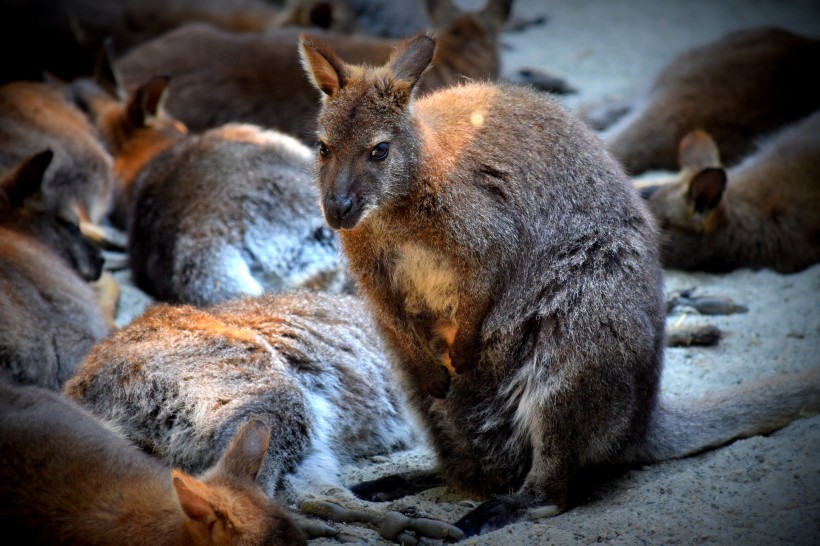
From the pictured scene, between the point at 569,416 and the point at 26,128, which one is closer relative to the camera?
the point at 569,416

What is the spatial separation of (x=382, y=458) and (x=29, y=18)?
24.1 ft

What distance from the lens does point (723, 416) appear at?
4.91 metres

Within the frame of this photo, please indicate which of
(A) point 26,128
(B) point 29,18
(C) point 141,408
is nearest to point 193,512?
(C) point 141,408

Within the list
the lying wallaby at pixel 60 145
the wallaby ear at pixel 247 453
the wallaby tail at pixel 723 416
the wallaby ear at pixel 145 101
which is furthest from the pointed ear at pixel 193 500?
the wallaby ear at pixel 145 101

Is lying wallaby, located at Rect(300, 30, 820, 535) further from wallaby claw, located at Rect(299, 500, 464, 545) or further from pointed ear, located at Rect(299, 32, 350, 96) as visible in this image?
wallaby claw, located at Rect(299, 500, 464, 545)

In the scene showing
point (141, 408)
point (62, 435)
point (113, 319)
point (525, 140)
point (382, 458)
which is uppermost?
point (525, 140)

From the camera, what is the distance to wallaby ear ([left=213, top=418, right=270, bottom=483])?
12.2 ft

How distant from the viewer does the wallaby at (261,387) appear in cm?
464

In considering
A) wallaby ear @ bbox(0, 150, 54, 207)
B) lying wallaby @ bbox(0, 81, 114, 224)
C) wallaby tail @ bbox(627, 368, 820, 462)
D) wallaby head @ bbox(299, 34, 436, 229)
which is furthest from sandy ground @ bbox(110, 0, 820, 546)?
wallaby head @ bbox(299, 34, 436, 229)

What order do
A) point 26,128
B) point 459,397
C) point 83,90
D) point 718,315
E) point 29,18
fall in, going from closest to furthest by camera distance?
point 459,397
point 718,315
point 26,128
point 83,90
point 29,18

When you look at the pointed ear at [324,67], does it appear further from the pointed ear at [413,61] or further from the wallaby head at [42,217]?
the wallaby head at [42,217]

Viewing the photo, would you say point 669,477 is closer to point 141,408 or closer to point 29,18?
point 141,408

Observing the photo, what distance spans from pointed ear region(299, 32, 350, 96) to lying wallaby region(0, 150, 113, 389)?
2362 millimetres

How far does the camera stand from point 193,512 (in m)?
3.33
